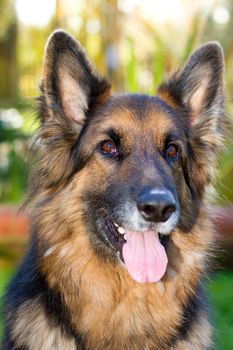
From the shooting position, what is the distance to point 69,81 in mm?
4215

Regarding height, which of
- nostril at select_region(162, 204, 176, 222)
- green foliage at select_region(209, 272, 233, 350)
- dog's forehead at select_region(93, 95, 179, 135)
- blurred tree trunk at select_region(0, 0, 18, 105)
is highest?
blurred tree trunk at select_region(0, 0, 18, 105)

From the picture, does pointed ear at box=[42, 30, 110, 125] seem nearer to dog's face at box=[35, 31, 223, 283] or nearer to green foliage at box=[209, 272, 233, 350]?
dog's face at box=[35, 31, 223, 283]

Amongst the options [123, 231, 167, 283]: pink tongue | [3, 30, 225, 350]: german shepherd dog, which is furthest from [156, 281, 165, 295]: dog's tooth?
[123, 231, 167, 283]: pink tongue

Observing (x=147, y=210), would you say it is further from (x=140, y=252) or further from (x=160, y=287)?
(x=160, y=287)

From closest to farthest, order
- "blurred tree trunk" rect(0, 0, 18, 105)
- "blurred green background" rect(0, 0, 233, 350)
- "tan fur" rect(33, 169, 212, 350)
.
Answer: "tan fur" rect(33, 169, 212, 350) → "blurred green background" rect(0, 0, 233, 350) → "blurred tree trunk" rect(0, 0, 18, 105)

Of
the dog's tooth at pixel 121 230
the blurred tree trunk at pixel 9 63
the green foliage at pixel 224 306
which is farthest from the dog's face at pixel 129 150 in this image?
the blurred tree trunk at pixel 9 63

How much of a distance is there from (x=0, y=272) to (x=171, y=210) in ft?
16.0

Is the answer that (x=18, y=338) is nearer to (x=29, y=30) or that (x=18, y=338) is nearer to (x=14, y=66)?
(x=14, y=66)

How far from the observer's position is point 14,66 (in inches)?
744

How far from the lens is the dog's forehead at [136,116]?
4.15 meters

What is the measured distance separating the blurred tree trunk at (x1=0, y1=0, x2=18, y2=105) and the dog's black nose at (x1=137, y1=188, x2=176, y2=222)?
13920 millimetres

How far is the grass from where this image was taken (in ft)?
19.4

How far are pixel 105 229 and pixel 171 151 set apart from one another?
733 millimetres

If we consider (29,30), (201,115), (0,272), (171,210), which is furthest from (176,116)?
(29,30)
